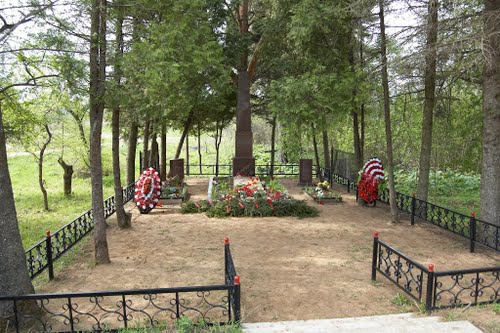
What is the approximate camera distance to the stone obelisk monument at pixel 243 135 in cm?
1897

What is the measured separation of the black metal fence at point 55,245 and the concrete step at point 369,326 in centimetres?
438

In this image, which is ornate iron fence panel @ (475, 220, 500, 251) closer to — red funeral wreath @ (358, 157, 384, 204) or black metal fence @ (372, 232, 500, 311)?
black metal fence @ (372, 232, 500, 311)

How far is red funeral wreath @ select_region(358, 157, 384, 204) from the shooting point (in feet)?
45.6

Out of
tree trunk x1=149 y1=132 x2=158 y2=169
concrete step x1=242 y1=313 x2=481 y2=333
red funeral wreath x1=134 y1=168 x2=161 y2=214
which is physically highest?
tree trunk x1=149 y1=132 x2=158 y2=169

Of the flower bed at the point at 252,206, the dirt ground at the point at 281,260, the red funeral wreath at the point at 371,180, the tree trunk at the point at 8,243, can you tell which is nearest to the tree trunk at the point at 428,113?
the dirt ground at the point at 281,260

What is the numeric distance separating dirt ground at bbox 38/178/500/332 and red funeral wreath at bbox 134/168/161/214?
1.38ft

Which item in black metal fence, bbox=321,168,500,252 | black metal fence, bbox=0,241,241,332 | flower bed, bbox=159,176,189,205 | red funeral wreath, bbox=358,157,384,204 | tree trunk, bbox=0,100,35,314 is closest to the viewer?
black metal fence, bbox=0,241,241,332

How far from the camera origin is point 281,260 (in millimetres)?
8383

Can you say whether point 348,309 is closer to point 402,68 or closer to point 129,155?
point 402,68

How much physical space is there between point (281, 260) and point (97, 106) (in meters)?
5.02

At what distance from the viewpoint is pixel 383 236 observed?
405 inches

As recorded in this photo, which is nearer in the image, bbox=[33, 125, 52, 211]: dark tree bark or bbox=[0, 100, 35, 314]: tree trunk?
bbox=[0, 100, 35, 314]: tree trunk

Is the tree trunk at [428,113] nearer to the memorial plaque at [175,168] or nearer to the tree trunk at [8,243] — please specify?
the tree trunk at [8,243]

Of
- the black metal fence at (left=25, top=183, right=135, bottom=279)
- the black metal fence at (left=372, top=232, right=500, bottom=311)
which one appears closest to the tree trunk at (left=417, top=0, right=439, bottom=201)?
the black metal fence at (left=372, top=232, right=500, bottom=311)
